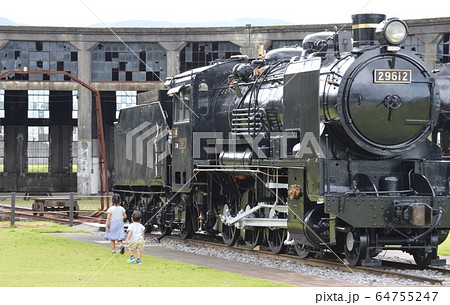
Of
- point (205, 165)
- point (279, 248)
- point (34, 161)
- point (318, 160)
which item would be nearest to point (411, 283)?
point (318, 160)

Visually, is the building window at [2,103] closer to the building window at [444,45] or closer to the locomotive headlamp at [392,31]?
the building window at [444,45]

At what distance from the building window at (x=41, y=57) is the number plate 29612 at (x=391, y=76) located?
3350cm

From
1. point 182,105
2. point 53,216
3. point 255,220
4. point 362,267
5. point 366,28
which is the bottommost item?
point 53,216

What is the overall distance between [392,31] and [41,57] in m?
34.4

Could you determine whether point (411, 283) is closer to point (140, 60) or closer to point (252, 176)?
point (252, 176)

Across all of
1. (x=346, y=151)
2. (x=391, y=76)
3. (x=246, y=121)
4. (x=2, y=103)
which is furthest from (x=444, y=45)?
(x=2, y=103)

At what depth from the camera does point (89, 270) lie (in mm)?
14523

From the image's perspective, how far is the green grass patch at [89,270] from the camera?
12.6m

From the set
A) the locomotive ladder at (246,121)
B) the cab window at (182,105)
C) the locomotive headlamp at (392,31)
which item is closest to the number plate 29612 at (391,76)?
the locomotive headlamp at (392,31)

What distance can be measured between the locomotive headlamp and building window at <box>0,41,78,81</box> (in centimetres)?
3334

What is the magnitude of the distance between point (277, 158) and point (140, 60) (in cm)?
3082

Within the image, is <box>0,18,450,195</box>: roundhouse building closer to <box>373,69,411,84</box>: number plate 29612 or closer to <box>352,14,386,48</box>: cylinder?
<box>352,14,386,48</box>: cylinder

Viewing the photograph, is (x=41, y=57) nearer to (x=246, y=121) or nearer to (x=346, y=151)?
(x=246, y=121)

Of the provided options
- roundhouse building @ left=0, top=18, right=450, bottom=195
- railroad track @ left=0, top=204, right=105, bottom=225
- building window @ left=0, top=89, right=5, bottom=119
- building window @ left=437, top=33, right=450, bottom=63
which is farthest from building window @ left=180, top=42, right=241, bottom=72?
building window @ left=0, top=89, right=5, bottom=119
